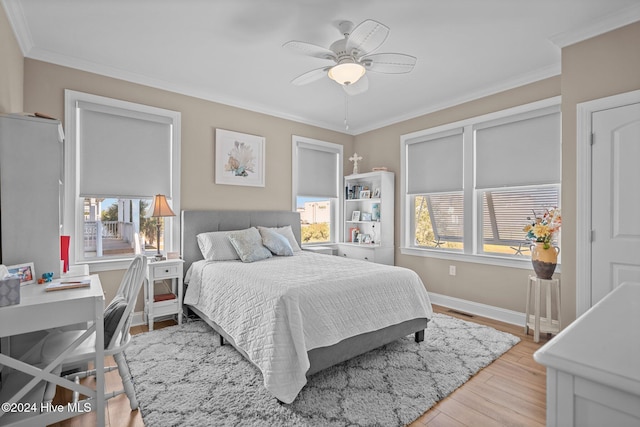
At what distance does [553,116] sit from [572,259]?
1.52 m

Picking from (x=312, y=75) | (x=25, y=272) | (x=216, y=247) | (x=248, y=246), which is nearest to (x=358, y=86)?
(x=312, y=75)

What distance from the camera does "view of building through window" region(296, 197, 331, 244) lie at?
5047 mm

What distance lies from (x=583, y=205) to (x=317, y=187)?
337 cm

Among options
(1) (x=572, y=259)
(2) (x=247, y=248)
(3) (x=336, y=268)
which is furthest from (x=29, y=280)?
(1) (x=572, y=259)

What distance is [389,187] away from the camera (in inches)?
186

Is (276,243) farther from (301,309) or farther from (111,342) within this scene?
(111,342)

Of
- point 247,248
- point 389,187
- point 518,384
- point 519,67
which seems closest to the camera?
point 518,384

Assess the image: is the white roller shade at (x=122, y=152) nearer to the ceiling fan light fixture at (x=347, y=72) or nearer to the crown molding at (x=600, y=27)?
the ceiling fan light fixture at (x=347, y=72)

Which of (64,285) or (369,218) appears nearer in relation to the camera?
(64,285)

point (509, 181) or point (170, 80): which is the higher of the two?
point (170, 80)

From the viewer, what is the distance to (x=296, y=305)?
80.0 inches

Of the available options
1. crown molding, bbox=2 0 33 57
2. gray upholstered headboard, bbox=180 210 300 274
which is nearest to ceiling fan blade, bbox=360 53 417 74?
gray upholstered headboard, bbox=180 210 300 274

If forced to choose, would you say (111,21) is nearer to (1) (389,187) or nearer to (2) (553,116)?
(1) (389,187)

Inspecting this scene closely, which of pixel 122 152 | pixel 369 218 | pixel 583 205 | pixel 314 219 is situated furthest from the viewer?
pixel 314 219
